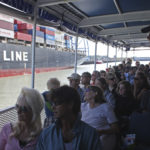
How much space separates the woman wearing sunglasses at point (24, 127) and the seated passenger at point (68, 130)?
0.22m

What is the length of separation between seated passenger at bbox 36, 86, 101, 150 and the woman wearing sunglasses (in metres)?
0.22

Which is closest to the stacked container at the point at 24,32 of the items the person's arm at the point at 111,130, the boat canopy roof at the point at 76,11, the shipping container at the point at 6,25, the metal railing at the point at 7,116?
the shipping container at the point at 6,25

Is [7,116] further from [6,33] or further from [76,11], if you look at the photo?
[6,33]

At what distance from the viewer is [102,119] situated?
1745 mm

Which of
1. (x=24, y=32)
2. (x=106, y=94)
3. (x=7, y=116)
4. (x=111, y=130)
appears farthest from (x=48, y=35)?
(x=111, y=130)

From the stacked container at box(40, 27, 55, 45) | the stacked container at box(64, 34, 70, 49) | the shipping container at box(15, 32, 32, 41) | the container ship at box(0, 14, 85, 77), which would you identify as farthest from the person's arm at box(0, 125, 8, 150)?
the stacked container at box(64, 34, 70, 49)

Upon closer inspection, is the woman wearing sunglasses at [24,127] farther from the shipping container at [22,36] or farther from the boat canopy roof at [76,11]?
the shipping container at [22,36]

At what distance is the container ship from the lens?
1451 centimetres

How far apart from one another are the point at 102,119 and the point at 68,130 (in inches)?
32.4

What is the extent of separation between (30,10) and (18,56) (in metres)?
13.8

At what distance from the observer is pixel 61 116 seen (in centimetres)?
100

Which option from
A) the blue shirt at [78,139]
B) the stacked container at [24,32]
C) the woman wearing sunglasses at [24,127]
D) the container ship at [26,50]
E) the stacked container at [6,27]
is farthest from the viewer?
the stacked container at [24,32]

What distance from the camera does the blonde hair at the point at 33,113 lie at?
3.92 ft

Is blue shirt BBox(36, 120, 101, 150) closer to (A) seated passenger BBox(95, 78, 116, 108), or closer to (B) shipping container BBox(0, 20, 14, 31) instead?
(A) seated passenger BBox(95, 78, 116, 108)
